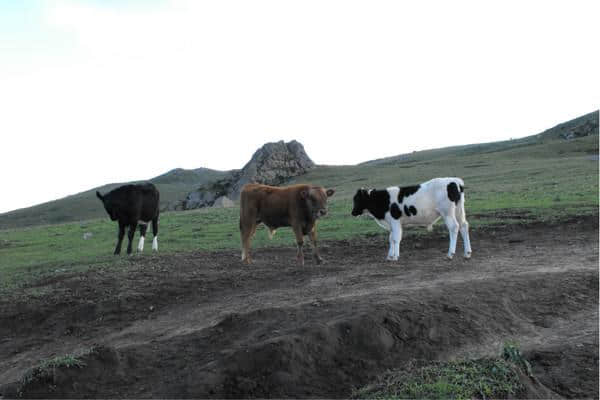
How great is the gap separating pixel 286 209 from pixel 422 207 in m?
3.40

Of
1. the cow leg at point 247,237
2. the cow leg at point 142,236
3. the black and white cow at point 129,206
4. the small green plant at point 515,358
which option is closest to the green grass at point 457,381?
the small green plant at point 515,358

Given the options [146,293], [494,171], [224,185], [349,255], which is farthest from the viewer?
[224,185]

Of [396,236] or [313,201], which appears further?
[396,236]

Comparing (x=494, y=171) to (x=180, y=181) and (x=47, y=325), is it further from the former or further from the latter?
(x=180, y=181)

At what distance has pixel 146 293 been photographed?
11859 millimetres

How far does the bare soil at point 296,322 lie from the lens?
7.04 metres

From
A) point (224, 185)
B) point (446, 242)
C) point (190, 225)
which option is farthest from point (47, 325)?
point (224, 185)

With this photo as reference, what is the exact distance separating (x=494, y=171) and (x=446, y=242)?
A: 91.7 ft

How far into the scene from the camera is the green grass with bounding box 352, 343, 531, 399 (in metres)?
5.86

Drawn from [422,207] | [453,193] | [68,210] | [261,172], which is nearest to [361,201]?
Answer: [422,207]

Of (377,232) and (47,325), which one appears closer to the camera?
(47,325)

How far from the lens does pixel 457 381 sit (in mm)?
6012

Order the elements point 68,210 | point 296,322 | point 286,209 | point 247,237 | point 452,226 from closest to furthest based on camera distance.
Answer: point 296,322 → point 452,226 → point 286,209 → point 247,237 → point 68,210

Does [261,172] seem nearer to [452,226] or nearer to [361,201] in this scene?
[361,201]
